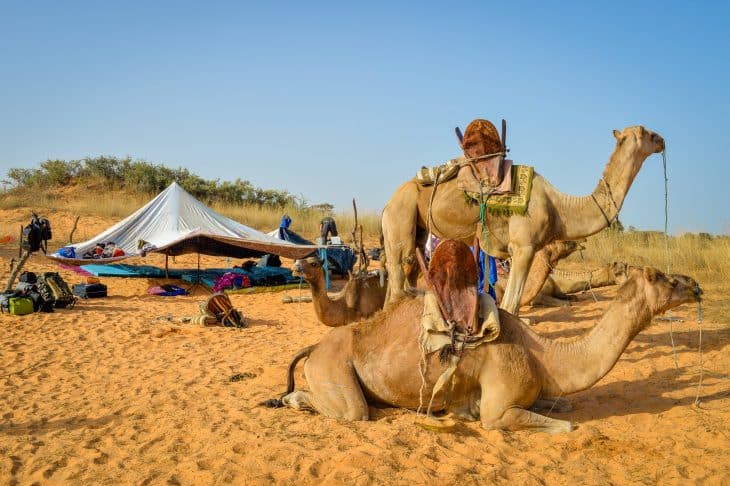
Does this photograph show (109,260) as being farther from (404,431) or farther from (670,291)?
(670,291)

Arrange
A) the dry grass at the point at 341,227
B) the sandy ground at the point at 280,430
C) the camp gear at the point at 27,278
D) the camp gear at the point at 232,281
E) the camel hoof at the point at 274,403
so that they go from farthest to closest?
the camp gear at the point at 232,281 → the dry grass at the point at 341,227 → the camp gear at the point at 27,278 → the camel hoof at the point at 274,403 → the sandy ground at the point at 280,430

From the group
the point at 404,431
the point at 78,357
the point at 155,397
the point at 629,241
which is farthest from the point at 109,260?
the point at 629,241

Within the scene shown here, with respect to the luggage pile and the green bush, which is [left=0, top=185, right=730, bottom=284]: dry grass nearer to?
the green bush

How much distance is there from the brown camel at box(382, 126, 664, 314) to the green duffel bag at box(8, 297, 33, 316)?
7082 millimetres

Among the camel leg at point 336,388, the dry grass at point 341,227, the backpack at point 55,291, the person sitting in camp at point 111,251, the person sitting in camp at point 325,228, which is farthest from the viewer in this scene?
the person sitting in camp at point 325,228

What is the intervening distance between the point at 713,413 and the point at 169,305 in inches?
428

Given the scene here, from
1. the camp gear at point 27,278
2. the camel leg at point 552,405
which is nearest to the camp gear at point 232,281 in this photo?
the camp gear at point 27,278

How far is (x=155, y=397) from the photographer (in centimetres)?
641

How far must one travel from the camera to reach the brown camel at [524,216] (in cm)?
772

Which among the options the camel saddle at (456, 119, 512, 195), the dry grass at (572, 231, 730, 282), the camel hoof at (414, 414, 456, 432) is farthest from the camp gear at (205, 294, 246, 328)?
the dry grass at (572, 231, 730, 282)

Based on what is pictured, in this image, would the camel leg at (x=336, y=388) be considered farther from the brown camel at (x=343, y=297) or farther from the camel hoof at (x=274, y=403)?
the brown camel at (x=343, y=297)

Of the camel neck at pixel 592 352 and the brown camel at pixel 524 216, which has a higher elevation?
the brown camel at pixel 524 216

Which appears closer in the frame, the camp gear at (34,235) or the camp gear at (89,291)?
the camp gear at (34,235)

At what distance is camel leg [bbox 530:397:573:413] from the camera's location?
5.26 metres
